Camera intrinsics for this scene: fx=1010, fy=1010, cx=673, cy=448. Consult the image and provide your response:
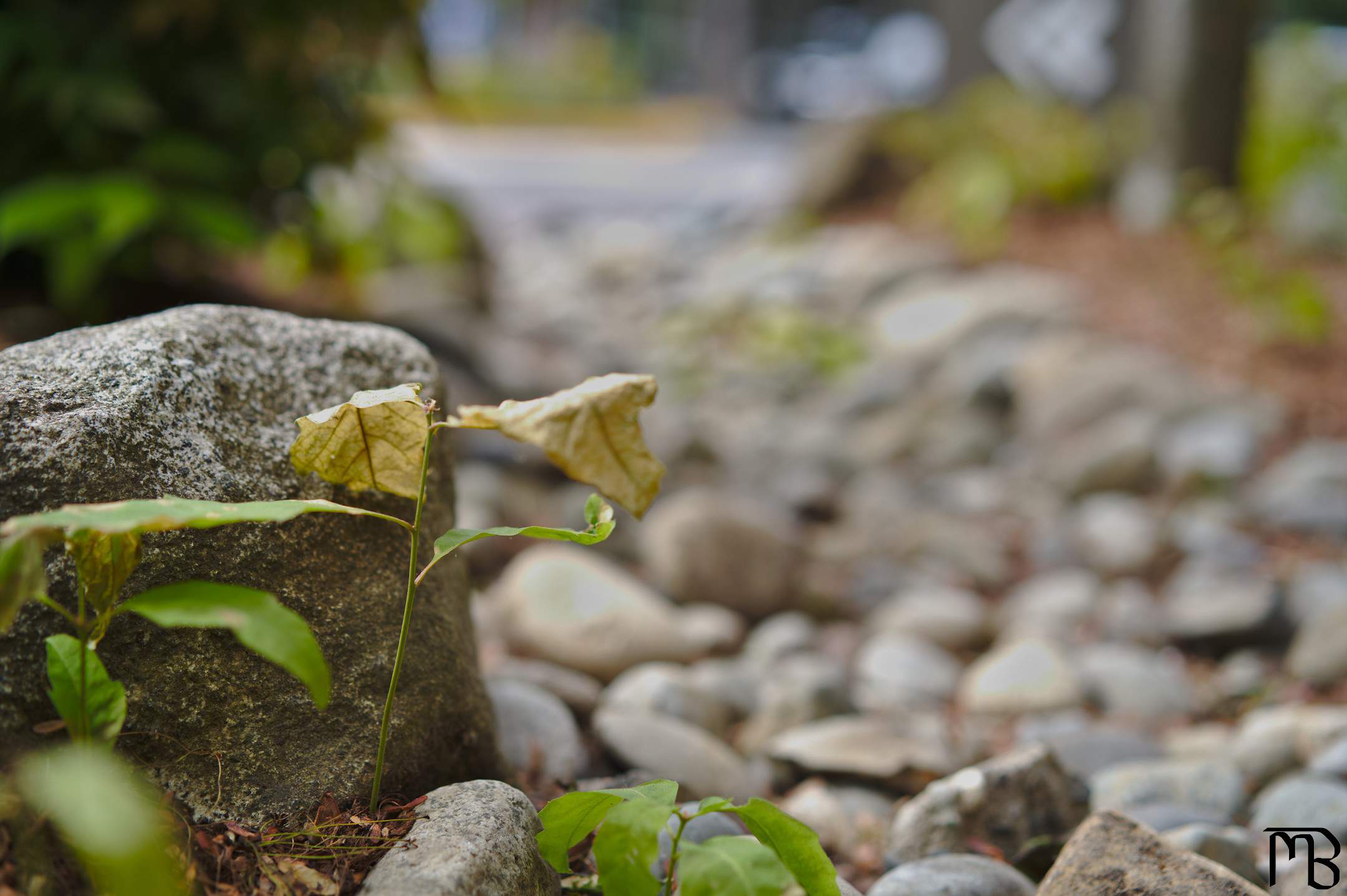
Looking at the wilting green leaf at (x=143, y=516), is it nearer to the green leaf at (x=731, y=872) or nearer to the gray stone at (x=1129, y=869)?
the green leaf at (x=731, y=872)

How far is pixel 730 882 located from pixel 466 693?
64cm

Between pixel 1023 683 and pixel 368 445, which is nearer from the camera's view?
pixel 368 445

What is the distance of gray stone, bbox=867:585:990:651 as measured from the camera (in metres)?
3.05

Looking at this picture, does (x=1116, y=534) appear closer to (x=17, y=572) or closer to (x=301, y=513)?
(x=301, y=513)

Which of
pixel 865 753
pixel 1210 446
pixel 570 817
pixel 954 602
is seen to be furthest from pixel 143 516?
pixel 1210 446

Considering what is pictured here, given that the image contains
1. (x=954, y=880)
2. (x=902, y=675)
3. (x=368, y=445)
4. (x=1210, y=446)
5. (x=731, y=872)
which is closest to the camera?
(x=731, y=872)

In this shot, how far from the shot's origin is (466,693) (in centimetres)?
149

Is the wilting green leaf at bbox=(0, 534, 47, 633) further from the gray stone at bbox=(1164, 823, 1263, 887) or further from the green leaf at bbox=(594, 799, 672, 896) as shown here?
the gray stone at bbox=(1164, 823, 1263, 887)

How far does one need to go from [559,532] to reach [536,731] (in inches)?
32.7

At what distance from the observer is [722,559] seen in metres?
3.18

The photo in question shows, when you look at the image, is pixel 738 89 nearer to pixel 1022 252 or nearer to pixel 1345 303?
pixel 1022 252

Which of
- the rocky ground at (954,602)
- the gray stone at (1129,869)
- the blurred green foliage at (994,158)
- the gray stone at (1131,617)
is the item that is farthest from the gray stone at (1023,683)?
the blurred green foliage at (994,158)

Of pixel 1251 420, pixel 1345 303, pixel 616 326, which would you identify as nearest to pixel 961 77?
pixel 616 326

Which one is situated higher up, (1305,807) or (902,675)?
(1305,807)
